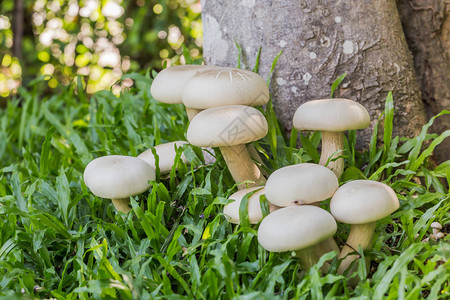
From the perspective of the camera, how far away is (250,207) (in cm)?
146

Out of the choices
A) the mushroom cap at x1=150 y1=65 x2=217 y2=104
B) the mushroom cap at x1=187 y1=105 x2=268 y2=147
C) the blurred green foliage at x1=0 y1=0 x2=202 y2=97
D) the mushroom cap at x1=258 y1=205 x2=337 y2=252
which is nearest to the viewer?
the mushroom cap at x1=258 y1=205 x2=337 y2=252

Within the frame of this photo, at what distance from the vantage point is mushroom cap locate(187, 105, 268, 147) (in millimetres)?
1459

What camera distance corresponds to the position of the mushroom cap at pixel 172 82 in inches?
69.7

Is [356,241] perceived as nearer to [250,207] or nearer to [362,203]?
[362,203]

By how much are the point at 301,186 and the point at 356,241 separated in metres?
0.26

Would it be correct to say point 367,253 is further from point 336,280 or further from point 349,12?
point 349,12

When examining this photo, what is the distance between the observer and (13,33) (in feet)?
14.6

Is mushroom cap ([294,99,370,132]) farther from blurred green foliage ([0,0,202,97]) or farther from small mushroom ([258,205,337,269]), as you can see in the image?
blurred green foliage ([0,0,202,97])

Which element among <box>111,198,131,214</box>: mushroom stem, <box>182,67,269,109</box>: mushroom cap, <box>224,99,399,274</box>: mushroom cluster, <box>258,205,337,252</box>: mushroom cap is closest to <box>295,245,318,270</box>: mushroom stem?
<box>224,99,399,274</box>: mushroom cluster

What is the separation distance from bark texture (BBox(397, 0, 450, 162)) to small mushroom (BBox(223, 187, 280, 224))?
1.02 meters

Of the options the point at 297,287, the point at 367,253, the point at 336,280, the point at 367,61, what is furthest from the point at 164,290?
the point at 367,61

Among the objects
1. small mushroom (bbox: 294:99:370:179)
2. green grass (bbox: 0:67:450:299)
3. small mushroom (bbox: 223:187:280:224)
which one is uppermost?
small mushroom (bbox: 294:99:370:179)

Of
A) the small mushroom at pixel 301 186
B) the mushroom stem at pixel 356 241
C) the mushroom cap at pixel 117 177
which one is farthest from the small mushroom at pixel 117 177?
the mushroom stem at pixel 356 241

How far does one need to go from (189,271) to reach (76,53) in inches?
137
